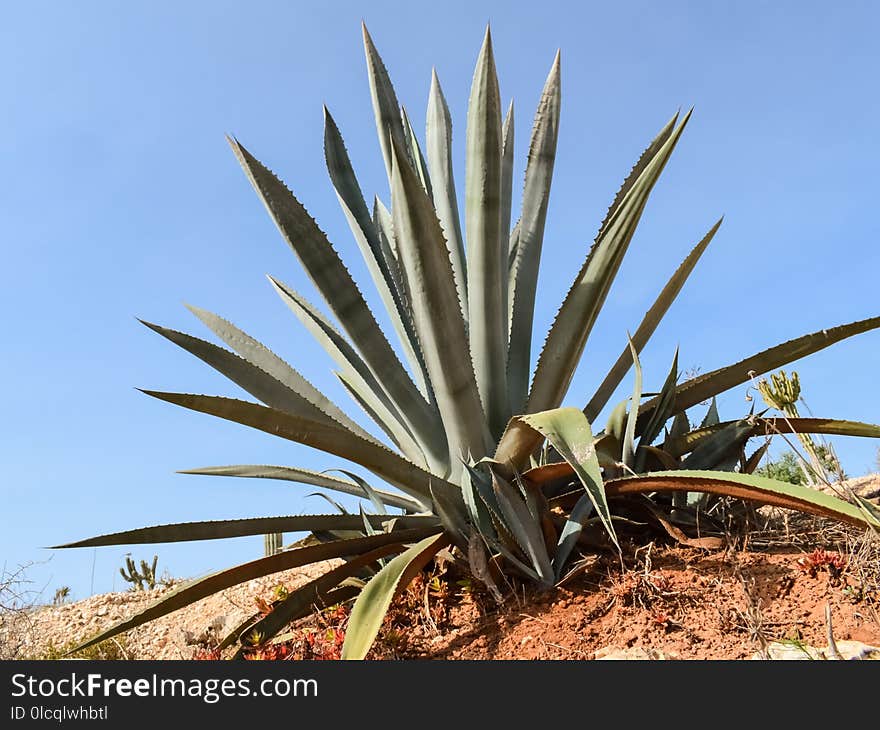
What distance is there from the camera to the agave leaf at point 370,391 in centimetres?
282

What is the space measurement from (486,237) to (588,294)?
0.40 m

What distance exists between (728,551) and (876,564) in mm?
414

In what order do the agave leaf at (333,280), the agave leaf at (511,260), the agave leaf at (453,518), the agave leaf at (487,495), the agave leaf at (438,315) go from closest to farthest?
the agave leaf at (438,315) < the agave leaf at (487,495) < the agave leaf at (453,518) < the agave leaf at (333,280) < the agave leaf at (511,260)

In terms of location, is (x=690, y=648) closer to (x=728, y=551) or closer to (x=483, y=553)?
(x=728, y=551)

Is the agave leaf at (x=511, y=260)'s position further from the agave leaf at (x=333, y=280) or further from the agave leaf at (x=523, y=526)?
the agave leaf at (x=523, y=526)

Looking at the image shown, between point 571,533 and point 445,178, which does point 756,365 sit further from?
point 445,178

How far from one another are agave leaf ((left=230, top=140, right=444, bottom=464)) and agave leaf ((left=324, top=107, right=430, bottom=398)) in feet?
0.73

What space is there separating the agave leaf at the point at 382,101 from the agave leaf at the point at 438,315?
2.28 ft

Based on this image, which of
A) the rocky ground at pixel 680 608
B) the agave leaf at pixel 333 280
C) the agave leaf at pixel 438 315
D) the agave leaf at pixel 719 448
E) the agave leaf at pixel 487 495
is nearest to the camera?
the rocky ground at pixel 680 608

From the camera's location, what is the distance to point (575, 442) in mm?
1953

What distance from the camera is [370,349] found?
Answer: 8.93 feet

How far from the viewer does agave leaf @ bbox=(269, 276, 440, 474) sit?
2818 mm

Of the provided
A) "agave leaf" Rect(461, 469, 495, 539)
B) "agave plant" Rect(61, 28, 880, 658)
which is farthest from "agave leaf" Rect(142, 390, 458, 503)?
"agave leaf" Rect(461, 469, 495, 539)

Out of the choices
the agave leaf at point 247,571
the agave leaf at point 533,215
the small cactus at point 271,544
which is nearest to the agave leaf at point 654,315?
the agave leaf at point 533,215
